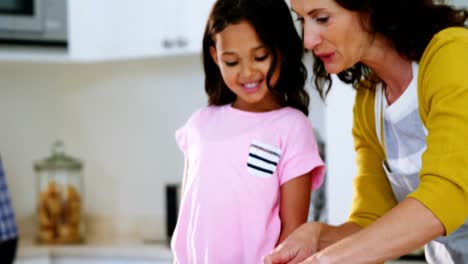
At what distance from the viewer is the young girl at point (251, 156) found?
1.52 meters

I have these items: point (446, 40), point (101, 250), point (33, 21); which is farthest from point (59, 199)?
point (446, 40)

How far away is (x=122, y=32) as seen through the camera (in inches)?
129

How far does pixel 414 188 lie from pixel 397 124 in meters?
0.13

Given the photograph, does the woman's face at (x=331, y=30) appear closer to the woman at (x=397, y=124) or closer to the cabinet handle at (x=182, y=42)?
the woman at (x=397, y=124)

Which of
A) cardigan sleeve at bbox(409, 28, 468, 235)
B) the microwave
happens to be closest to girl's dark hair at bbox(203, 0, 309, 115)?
cardigan sleeve at bbox(409, 28, 468, 235)

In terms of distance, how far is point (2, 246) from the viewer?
9.23ft

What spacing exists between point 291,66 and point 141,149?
7.02 ft

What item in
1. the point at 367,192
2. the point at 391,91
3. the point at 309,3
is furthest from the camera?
the point at 367,192

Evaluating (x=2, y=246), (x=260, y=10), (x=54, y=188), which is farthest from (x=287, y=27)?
(x=54, y=188)

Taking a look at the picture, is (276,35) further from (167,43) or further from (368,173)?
(167,43)

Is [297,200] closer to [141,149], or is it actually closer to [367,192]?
[367,192]

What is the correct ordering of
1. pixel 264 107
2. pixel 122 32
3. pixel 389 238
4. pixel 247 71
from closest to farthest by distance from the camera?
pixel 389 238, pixel 247 71, pixel 264 107, pixel 122 32

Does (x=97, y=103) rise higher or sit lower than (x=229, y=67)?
lower

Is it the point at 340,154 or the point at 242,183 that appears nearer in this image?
the point at 242,183
